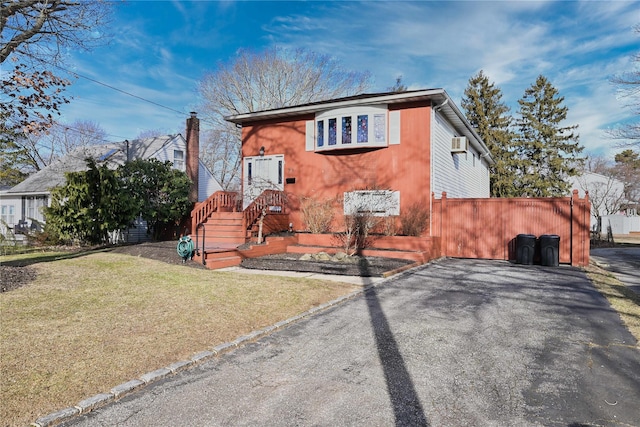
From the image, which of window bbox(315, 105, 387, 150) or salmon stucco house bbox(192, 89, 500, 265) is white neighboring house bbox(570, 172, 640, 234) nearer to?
salmon stucco house bbox(192, 89, 500, 265)

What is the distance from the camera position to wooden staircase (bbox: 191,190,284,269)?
10.9m

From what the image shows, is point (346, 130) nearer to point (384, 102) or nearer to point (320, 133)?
point (320, 133)

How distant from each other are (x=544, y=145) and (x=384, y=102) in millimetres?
23758

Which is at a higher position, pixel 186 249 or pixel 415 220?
pixel 415 220

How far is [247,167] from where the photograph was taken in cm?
1644

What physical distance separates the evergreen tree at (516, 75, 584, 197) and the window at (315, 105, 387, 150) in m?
21.5

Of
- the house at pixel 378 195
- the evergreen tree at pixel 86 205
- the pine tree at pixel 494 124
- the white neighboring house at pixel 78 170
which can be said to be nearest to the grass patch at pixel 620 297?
the house at pixel 378 195

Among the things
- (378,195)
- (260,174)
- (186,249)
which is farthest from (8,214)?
(378,195)

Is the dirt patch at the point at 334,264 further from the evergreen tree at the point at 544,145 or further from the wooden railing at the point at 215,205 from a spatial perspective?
the evergreen tree at the point at 544,145

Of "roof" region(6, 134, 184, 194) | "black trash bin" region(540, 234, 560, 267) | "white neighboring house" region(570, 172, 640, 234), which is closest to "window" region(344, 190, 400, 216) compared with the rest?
"black trash bin" region(540, 234, 560, 267)

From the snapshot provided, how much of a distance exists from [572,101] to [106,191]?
3498cm

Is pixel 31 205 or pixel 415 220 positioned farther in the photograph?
pixel 31 205

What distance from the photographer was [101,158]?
21.8 meters

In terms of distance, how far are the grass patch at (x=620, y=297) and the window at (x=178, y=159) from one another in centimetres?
2047
